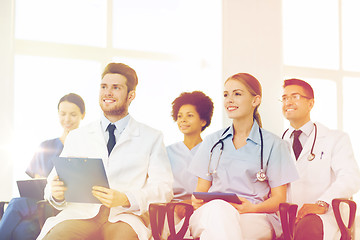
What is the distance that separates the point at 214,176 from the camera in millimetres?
2611

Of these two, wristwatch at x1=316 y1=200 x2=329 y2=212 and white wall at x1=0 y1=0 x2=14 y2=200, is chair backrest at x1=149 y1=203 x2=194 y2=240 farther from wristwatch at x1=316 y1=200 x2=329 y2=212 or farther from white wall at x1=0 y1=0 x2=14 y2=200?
white wall at x1=0 y1=0 x2=14 y2=200

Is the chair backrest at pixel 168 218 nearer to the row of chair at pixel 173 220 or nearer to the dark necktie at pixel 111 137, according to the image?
the row of chair at pixel 173 220

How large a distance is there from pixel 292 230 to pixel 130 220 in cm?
86

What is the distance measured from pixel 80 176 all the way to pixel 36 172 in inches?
48.7

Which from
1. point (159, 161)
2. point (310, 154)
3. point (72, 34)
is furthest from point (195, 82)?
point (159, 161)

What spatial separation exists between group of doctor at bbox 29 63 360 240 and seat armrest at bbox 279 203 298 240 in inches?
4.5

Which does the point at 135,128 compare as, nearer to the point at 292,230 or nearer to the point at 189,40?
the point at 292,230

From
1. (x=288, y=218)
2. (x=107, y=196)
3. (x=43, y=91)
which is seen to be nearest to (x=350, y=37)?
(x=288, y=218)

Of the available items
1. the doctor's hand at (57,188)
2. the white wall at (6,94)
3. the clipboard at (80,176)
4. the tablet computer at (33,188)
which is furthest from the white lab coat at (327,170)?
the white wall at (6,94)

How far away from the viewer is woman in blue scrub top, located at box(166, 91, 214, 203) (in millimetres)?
3053

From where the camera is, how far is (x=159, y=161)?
2455mm

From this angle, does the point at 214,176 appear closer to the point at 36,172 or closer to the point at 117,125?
the point at 117,125

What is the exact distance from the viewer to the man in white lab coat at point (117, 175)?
2240 millimetres

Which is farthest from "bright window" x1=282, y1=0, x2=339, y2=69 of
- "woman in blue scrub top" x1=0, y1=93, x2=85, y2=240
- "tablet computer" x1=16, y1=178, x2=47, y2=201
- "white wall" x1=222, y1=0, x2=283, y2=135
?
"tablet computer" x1=16, y1=178, x2=47, y2=201
